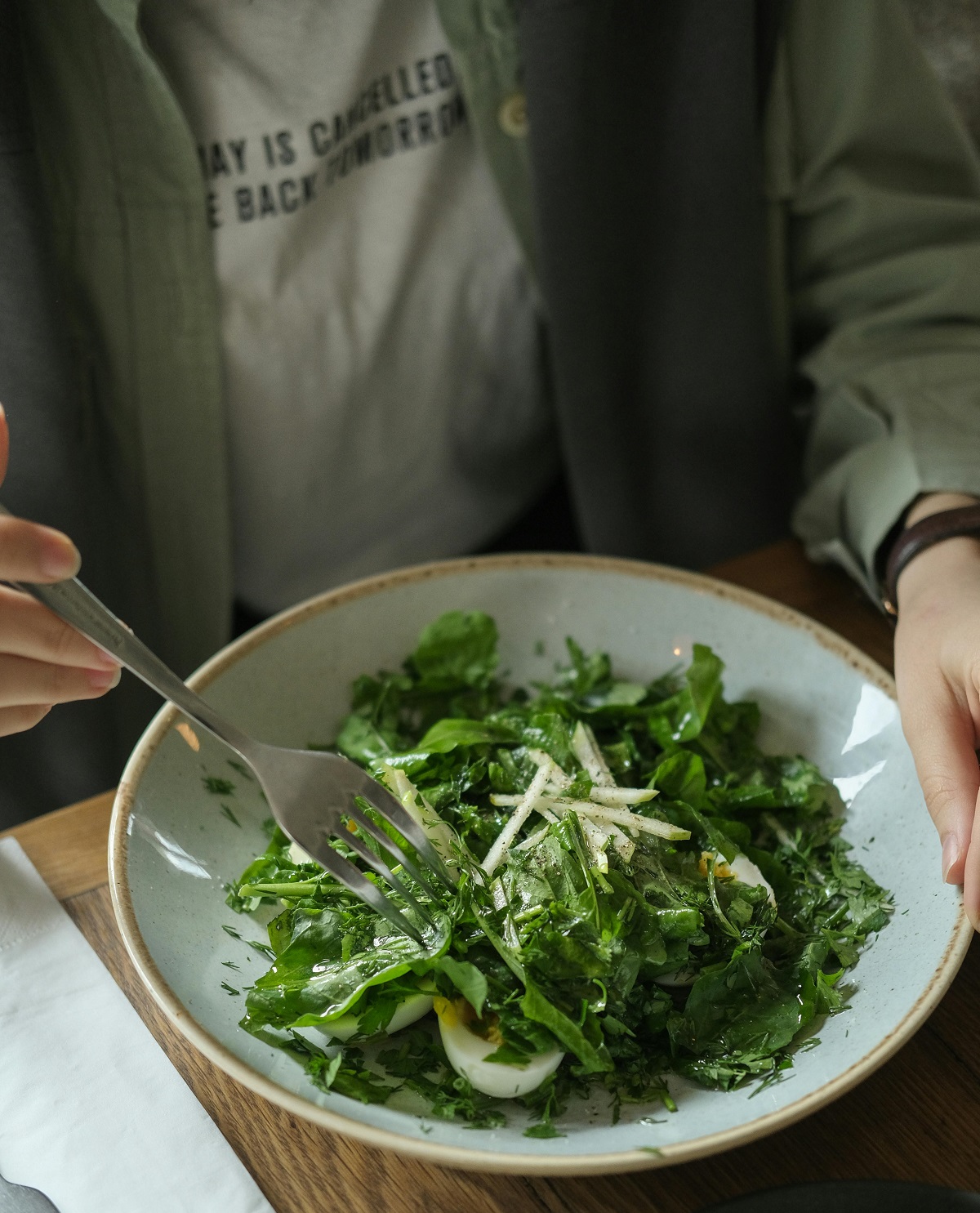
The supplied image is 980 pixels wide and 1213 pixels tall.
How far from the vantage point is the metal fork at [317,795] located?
0.77 meters

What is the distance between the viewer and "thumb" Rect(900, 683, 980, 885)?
808 mm

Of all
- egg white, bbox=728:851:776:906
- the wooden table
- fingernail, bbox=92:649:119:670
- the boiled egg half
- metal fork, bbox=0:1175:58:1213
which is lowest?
the wooden table

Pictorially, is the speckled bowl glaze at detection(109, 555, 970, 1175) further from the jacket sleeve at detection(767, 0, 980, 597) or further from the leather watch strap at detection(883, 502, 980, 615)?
the jacket sleeve at detection(767, 0, 980, 597)

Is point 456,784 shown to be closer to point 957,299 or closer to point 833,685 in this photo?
point 833,685

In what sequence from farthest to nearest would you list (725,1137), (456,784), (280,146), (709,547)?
(709,547) < (280,146) < (456,784) < (725,1137)

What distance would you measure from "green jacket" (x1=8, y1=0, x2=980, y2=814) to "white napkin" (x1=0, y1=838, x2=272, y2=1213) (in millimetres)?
598

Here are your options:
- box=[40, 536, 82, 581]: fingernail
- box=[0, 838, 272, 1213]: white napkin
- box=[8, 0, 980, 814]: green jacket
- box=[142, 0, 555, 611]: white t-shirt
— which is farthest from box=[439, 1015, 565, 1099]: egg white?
box=[142, 0, 555, 611]: white t-shirt

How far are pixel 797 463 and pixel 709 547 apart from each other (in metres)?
0.21

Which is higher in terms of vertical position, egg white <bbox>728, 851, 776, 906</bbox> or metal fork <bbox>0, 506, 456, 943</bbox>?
metal fork <bbox>0, 506, 456, 943</bbox>

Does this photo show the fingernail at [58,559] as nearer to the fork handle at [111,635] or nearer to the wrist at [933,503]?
the fork handle at [111,635]

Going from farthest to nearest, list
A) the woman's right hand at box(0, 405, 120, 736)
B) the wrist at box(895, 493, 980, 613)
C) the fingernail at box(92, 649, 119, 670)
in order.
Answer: the wrist at box(895, 493, 980, 613), the fingernail at box(92, 649, 119, 670), the woman's right hand at box(0, 405, 120, 736)

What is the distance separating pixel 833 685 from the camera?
1067 mm

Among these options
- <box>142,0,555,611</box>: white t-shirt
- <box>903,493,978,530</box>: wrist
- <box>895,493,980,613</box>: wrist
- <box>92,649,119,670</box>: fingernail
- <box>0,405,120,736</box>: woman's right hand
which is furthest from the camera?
<box>142,0,555,611</box>: white t-shirt

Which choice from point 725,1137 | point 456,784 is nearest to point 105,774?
point 456,784
